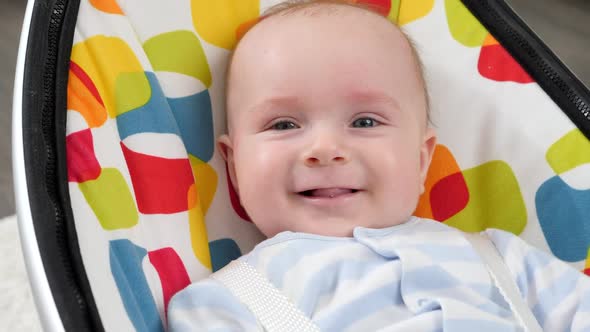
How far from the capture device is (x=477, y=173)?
117 cm

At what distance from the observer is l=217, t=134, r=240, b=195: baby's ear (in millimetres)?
1079

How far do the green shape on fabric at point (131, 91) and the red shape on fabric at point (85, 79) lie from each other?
5 cm

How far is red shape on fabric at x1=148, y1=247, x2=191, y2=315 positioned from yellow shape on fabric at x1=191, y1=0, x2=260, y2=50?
351 mm

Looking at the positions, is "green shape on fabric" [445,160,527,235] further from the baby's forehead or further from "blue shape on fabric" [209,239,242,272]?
"blue shape on fabric" [209,239,242,272]

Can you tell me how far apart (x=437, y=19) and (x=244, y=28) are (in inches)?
12.8

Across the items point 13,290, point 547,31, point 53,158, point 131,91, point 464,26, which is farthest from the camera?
point 547,31

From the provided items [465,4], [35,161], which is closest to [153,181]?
[35,161]

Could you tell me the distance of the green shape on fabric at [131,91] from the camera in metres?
0.97

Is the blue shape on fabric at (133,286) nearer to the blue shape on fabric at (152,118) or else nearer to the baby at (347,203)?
the baby at (347,203)

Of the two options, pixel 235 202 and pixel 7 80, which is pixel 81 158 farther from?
pixel 7 80

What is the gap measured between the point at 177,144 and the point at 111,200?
0.21 m

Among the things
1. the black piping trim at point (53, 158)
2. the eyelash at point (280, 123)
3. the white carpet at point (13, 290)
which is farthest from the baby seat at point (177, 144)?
the white carpet at point (13, 290)

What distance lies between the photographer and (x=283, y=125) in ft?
3.28

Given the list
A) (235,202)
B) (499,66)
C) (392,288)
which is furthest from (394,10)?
(392,288)
